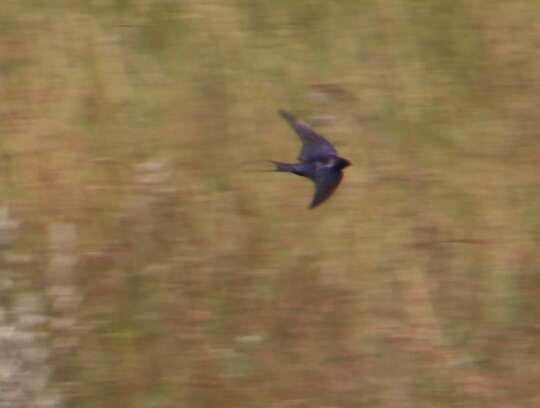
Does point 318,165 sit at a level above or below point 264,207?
above

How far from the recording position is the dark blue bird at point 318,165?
5.77 metres

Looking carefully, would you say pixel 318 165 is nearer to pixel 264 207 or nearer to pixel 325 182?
pixel 325 182

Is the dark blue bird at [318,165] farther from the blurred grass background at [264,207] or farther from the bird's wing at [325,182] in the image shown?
the blurred grass background at [264,207]

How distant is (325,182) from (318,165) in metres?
0.12

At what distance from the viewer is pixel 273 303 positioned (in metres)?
6.24

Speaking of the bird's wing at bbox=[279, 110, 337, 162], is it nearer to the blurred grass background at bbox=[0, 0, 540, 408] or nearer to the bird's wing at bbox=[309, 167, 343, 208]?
the bird's wing at bbox=[309, 167, 343, 208]

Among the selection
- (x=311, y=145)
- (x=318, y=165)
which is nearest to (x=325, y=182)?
(x=318, y=165)

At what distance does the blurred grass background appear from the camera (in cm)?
612

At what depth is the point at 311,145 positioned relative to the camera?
600cm

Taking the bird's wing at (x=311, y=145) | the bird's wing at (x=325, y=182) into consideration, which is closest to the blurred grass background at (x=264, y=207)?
the bird's wing at (x=311, y=145)

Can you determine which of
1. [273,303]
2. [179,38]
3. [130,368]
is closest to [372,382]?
[273,303]

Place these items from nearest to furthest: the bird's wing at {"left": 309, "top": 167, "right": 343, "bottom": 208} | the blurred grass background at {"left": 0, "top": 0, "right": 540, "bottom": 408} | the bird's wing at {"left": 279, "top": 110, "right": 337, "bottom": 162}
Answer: the bird's wing at {"left": 309, "top": 167, "right": 343, "bottom": 208}, the bird's wing at {"left": 279, "top": 110, "right": 337, "bottom": 162}, the blurred grass background at {"left": 0, "top": 0, "right": 540, "bottom": 408}

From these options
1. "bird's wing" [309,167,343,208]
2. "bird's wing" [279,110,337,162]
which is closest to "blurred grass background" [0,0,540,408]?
"bird's wing" [279,110,337,162]

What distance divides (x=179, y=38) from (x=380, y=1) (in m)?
0.82
